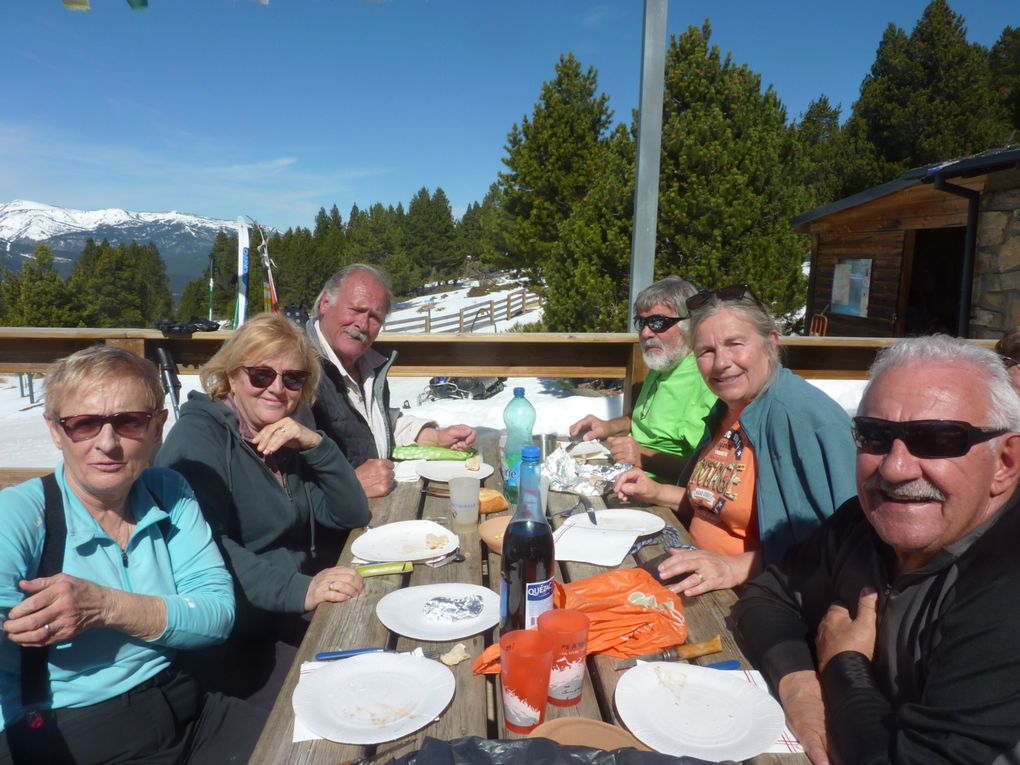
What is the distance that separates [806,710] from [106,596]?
144cm

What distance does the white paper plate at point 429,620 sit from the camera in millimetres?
1491


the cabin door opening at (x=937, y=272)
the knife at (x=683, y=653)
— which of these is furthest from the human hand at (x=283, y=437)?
the cabin door opening at (x=937, y=272)

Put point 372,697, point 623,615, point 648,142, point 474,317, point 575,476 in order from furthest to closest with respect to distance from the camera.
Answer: point 474,317 → point 648,142 → point 575,476 → point 623,615 → point 372,697

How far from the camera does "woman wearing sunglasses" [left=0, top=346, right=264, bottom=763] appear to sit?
1425 mm

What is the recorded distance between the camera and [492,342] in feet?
13.4

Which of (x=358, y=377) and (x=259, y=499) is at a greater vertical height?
(x=358, y=377)

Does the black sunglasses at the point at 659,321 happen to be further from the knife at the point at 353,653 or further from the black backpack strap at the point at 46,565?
the black backpack strap at the point at 46,565

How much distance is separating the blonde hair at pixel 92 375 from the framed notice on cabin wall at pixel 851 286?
39.2ft

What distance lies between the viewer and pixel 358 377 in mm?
3270

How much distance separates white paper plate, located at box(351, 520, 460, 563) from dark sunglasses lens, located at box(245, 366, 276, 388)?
1.94ft

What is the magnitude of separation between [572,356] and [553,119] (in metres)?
17.1

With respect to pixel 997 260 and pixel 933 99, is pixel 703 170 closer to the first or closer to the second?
pixel 997 260

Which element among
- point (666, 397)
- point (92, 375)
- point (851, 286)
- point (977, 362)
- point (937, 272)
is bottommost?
point (666, 397)

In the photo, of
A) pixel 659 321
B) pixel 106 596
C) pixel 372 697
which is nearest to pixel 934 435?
pixel 372 697
